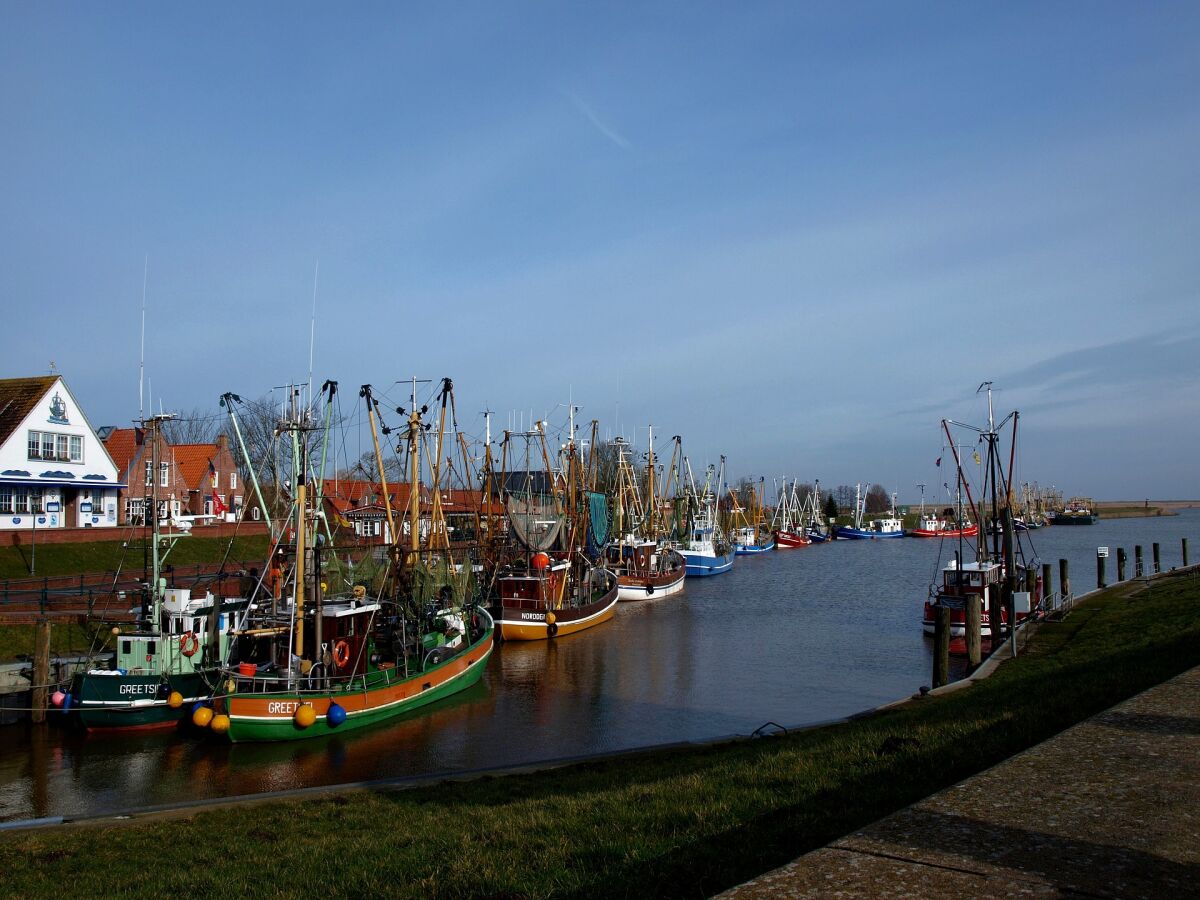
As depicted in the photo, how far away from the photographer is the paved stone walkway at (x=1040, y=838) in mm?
6477

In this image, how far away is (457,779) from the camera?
769 inches

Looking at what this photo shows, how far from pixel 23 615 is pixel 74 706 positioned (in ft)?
25.0

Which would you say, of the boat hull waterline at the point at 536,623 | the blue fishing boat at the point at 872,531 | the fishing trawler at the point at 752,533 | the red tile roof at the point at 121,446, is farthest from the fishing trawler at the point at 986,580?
the blue fishing boat at the point at 872,531

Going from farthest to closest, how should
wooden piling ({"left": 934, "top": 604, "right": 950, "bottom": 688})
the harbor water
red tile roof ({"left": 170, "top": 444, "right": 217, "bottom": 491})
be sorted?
red tile roof ({"left": 170, "top": 444, "right": 217, "bottom": 491}) → wooden piling ({"left": 934, "top": 604, "right": 950, "bottom": 688}) → the harbor water

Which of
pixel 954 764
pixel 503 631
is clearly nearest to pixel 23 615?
pixel 503 631

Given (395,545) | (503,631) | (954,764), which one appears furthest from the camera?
(503,631)

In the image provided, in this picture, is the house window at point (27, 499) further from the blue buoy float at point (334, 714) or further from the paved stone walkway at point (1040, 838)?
the paved stone walkway at point (1040, 838)

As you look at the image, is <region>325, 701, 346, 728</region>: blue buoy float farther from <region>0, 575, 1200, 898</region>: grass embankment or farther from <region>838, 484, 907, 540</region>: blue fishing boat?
<region>838, 484, 907, 540</region>: blue fishing boat

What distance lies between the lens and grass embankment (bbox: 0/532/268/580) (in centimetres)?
4597

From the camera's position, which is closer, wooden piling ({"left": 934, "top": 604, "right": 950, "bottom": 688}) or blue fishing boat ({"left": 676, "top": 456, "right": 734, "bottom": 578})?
wooden piling ({"left": 934, "top": 604, "right": 950, "bottom": 688})

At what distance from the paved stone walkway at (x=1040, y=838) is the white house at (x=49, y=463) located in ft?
177

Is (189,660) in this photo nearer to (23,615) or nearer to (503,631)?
(23,615)

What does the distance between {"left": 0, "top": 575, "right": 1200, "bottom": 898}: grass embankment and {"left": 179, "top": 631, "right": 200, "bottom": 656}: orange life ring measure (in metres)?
14.4

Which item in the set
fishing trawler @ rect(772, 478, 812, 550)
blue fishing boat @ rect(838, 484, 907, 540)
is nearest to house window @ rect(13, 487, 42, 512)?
fishing trawler @ rect(772, 478, 812, 550)
